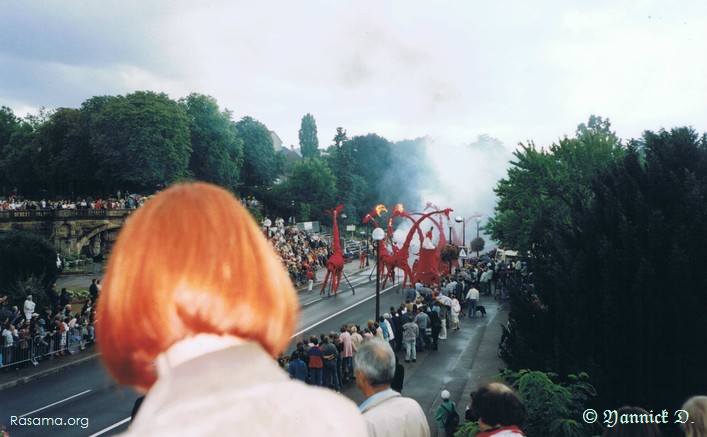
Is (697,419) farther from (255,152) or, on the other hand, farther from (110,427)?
(255,152)

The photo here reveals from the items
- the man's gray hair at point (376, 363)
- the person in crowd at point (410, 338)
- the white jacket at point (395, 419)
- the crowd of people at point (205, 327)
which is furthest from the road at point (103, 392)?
the crowd of people at point (205, 327)

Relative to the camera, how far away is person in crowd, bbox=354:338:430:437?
124 inches

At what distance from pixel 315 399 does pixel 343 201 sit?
225 feet

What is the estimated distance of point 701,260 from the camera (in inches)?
309

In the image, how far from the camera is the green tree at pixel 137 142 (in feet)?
156

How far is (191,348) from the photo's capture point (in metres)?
1.24

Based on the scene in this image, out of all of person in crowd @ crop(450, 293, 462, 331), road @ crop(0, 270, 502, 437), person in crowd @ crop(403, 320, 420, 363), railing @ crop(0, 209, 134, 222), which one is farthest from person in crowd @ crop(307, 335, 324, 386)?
railing @ crop(0, 209, 134, 222)

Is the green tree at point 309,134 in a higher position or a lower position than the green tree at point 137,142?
higher

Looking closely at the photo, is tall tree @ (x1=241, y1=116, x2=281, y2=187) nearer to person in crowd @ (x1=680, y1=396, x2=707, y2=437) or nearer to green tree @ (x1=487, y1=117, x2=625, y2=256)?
green tree @ (x1=487, y1=117, x2=625, y2=256)

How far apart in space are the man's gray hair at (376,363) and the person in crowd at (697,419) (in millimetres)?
1998

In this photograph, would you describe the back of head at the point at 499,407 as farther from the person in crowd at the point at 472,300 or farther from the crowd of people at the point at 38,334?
the person in crowd at the point at 472,300

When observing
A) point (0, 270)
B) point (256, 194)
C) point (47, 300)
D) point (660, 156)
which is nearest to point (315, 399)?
point (660, 156)

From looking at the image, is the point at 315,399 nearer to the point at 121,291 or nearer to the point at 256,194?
the point at 121,291

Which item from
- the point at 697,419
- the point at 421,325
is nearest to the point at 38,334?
the point at 421,325
